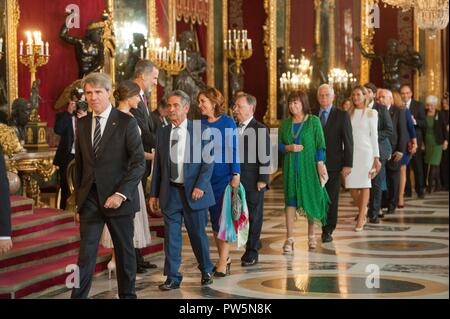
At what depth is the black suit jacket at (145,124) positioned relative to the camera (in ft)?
24.8

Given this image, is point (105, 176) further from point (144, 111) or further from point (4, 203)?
point (144, 111)

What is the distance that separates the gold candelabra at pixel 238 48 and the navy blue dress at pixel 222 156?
30.0ft

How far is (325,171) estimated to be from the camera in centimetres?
895

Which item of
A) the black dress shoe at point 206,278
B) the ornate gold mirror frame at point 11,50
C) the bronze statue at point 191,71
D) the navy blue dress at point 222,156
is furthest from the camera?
the bronze statue at point 191,71

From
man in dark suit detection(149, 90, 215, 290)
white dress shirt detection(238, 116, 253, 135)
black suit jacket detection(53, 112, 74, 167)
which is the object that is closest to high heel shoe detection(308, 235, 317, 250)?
white dress shirt detection(238, 116, 253, 135)

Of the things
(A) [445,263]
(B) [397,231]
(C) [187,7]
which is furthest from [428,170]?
(A) [445,263]

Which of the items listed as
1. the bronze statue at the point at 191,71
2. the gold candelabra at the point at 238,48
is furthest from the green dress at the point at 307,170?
the gold candelabra at the point at 238,48

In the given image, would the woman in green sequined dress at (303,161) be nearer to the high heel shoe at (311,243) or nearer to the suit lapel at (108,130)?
the high heel shoe at (311,243)

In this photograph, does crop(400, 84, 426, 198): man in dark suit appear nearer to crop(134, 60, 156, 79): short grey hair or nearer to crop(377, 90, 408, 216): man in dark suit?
crop(377, 90, 408, 216): man in dark suit

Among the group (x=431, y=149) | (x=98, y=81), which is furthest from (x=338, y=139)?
(x=431, y=149)

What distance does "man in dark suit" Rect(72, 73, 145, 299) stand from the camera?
19.7 ft
